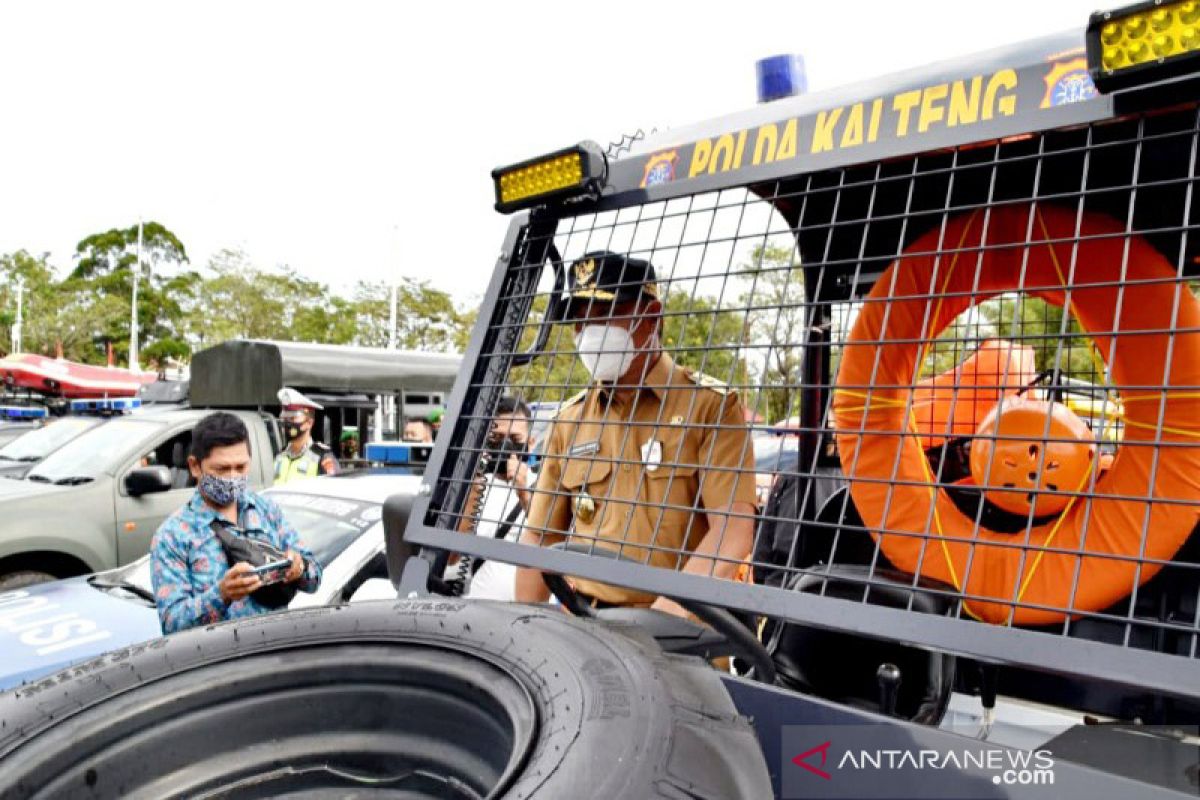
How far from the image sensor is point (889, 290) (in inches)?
69.7

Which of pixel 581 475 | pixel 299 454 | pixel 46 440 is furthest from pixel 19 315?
pixel 581 475

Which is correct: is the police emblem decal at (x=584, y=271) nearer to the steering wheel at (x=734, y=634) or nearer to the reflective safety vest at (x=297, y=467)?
the steering wheel at (x=734, y=634)

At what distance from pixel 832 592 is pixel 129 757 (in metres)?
1.39

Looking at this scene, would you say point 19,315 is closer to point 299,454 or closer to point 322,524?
point 299,454

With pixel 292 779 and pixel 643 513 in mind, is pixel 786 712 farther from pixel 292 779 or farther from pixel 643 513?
pixel 643 513

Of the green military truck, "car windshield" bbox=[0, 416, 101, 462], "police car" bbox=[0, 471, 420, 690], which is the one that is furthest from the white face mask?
"car windshield" bbox=[0, 416, 101, 462]

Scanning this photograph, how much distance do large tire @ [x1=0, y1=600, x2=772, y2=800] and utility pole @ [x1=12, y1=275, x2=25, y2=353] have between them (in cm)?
4118

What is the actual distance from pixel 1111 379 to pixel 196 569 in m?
2.96

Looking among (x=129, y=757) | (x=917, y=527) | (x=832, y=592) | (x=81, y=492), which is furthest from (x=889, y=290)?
(x=81, y=492)

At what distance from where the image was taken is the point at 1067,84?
55.9 inches

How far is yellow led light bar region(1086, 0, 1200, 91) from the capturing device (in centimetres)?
122

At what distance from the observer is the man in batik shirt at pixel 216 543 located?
2.99 m

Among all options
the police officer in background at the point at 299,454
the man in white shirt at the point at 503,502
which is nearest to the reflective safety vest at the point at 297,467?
the police officer in background at the point at 299,454

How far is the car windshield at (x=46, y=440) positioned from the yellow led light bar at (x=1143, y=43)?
8.08m
